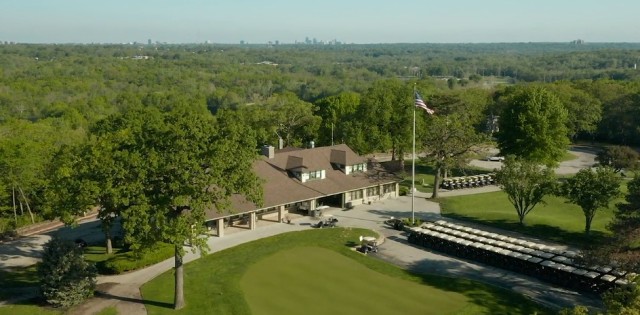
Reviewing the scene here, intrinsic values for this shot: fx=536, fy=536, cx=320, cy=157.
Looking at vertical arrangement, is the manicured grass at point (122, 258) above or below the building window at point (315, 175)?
below

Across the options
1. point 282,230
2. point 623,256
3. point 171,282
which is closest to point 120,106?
point 282,230

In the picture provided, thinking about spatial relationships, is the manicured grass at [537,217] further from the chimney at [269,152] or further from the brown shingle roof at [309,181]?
the chimney at [269,152]

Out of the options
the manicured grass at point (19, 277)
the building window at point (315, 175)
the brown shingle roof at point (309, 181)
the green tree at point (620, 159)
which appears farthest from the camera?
the green tree at point (620, 159)

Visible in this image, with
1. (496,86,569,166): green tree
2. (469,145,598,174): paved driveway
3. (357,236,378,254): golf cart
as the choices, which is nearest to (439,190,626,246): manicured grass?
(496,86,569,166): green tree

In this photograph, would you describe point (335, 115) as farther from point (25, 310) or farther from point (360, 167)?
point (25, 310)

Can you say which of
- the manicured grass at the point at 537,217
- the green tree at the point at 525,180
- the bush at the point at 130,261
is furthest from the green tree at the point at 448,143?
the bush at the point at 130,261

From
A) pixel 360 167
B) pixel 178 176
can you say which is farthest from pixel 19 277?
pixel 360 167
